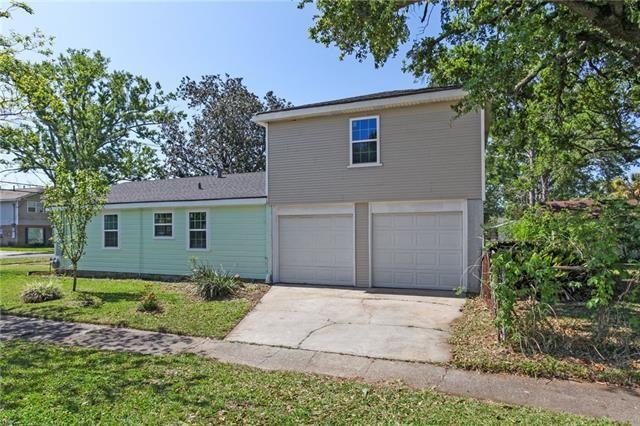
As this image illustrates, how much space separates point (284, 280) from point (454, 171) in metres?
6.20

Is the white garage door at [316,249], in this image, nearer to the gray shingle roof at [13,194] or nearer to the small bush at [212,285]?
the small bush at [212,285]

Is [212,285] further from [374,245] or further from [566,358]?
[566,358]

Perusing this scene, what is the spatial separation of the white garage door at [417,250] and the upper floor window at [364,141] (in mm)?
→ 1736

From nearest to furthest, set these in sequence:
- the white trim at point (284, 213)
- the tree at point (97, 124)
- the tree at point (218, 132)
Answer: the white trim at point (284, 213)
the tree at point (97, 124)
the tree at point (218, 132)

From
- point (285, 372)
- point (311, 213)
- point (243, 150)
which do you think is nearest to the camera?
point (285, 372)

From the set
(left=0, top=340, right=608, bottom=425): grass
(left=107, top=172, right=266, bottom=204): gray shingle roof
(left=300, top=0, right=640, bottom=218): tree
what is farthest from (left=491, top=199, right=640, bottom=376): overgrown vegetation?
(left=107, top=172, right=266, bottom=204): gray shingle roof

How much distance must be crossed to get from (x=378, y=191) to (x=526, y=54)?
16.6 feet

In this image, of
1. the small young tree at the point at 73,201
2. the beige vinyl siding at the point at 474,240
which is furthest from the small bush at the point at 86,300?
the beige vinyl siding at the point at 474,240

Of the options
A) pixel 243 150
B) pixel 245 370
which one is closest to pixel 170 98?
pixel 243 150

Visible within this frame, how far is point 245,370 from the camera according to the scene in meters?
5.49

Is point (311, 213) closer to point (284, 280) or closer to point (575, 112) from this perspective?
point (284, 280)

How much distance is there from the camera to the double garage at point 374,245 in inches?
420

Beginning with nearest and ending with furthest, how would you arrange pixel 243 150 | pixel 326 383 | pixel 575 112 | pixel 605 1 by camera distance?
pixel 326 383
pixel 605 1
pixel 575 112
pixel 243 150

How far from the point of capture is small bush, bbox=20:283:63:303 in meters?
10.1
